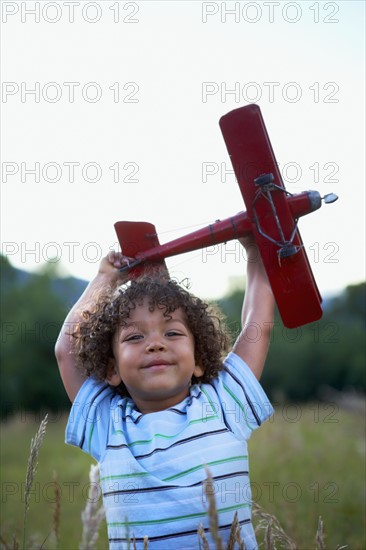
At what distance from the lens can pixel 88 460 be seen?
12039 mm

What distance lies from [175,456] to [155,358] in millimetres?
415

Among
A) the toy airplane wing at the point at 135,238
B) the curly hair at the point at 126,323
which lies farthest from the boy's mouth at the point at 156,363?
the toy airplane wing at the point at 135,238

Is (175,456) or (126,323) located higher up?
(126,323)

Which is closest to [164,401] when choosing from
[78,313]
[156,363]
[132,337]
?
[156,363]

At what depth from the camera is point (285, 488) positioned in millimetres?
6734

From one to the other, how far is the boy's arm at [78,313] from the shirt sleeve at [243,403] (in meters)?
0.71

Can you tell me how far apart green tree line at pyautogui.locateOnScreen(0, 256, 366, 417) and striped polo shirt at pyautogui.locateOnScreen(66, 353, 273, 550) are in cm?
2857

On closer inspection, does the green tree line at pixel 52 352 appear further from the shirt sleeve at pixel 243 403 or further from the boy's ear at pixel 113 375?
the shirt sleeve at pixel 243 403

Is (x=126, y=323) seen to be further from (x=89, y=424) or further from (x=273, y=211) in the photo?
(x=273, y=211)

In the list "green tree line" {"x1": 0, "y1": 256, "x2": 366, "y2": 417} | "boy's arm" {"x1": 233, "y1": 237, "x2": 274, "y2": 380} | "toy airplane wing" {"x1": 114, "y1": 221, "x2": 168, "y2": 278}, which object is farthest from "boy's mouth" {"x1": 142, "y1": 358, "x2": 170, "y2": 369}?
"green tree line" {"x1": 0, "y1": 256, "x2": 366, "y2": 417}

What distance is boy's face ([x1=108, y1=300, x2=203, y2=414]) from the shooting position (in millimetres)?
2887

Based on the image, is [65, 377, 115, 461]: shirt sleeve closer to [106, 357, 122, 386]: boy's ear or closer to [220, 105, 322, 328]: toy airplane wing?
[106, 357, 122, 386]: boy's ear

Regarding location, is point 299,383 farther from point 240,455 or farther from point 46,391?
point 240,455

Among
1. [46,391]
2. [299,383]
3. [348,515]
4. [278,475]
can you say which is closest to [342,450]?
[278,475]
